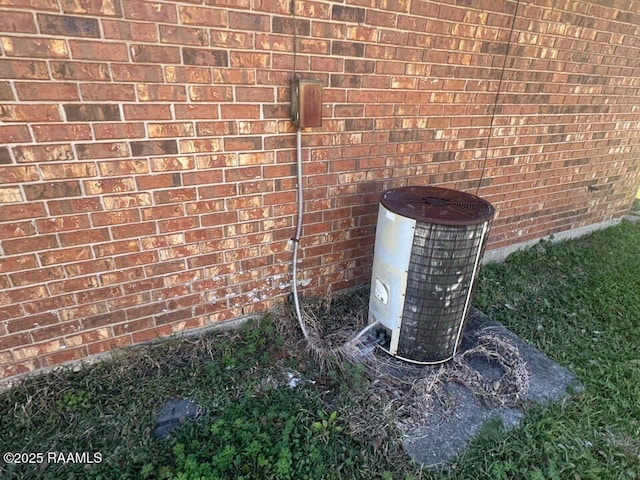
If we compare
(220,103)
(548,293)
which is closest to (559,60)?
(548,293)

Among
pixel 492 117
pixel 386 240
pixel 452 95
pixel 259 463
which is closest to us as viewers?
pixel 259 463

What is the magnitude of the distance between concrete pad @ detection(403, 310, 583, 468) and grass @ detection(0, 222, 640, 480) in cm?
6

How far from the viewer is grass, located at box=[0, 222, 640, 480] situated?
1782mm

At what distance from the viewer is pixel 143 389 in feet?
6.91

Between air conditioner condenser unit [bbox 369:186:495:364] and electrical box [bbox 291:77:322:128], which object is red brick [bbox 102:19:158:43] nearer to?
electrical box [bbox 291:77:322:128]

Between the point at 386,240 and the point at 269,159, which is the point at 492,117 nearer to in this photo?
the point at 386,240

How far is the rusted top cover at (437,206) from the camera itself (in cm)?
208

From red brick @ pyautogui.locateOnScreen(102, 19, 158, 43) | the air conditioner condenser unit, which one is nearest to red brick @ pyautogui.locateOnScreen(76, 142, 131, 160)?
red brick @ pyautogui.locateOnScreen(102, 19, 158, 43)

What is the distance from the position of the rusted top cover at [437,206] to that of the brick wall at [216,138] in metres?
0.41

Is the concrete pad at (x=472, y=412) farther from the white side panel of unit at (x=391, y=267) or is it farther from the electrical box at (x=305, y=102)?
the electrical box at (x=305, y=102)

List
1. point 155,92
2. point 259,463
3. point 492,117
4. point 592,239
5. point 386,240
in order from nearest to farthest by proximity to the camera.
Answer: point 259,463
point 155,92
point 386,240
point 492,117
point 592,239

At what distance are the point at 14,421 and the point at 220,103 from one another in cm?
197

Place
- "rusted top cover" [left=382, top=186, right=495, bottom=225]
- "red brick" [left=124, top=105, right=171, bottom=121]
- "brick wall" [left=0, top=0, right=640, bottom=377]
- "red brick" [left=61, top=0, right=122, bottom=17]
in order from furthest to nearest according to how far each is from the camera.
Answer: "rusted top cover" [left=382, top=186, right=495, bottom=225] → "red brick" [left=124, top=105, right=171, bottom=121] → "brick wall" [left=0, top=0, right=640, bottom=377] → "red brick" [left=61, top=0, right=122, bottom=17]

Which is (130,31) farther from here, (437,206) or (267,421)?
(267,421)
